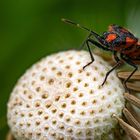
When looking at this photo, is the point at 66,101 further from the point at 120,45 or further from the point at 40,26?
the point at 40,26

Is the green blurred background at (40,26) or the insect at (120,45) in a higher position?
the insect at (120,45)

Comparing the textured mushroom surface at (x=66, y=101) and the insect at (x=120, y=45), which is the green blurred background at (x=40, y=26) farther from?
the insect at (x=120, y=45)

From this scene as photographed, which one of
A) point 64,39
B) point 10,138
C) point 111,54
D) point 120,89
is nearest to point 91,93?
point 120,89

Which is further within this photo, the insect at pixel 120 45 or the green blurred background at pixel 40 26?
the green blurred background at pixel 40 26

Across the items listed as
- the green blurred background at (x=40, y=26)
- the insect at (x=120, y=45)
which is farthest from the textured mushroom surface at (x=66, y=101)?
the green blurred background at (x=40, y=26)

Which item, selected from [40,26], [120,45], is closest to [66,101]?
[120,45]

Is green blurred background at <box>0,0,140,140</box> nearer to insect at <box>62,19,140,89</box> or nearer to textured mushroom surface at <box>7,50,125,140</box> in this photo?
textured mushroom surface at <box>7,50,125,140</box>

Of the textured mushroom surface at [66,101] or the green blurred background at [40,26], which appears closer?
the textured mushroom surface at [66,101]
